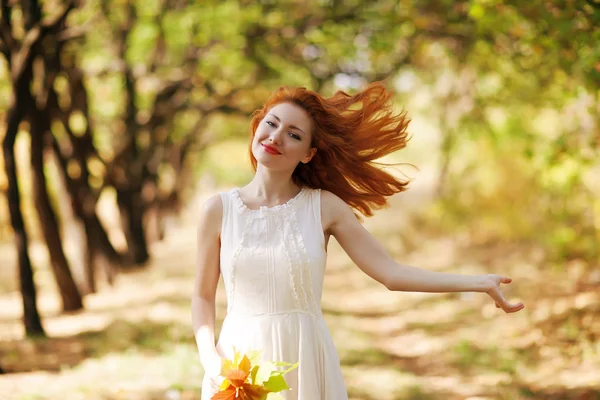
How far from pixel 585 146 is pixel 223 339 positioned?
21.8ft

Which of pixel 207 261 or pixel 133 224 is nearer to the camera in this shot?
pixel 207 261

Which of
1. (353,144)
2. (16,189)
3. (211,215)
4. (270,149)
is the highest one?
(16,189)

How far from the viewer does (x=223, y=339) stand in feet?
11.4

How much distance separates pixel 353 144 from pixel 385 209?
0.62m

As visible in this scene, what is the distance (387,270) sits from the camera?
349cm

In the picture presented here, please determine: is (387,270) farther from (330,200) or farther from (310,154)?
(310,154)

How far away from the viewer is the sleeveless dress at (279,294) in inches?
133

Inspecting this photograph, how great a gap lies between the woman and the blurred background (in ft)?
3.16

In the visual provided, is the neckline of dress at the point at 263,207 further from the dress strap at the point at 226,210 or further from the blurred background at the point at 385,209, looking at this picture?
the blurred background at the point at 385,209

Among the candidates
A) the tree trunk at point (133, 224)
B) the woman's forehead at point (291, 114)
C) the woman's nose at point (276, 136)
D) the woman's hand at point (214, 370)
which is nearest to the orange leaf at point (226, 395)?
the woman's hand at point (214, 370)

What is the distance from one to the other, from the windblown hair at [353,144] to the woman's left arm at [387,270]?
19cm

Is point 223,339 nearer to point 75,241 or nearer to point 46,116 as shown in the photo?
point 46,116

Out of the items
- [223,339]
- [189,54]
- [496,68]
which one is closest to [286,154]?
[223,339]

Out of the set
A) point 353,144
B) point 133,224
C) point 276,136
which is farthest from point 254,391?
point 133,224
